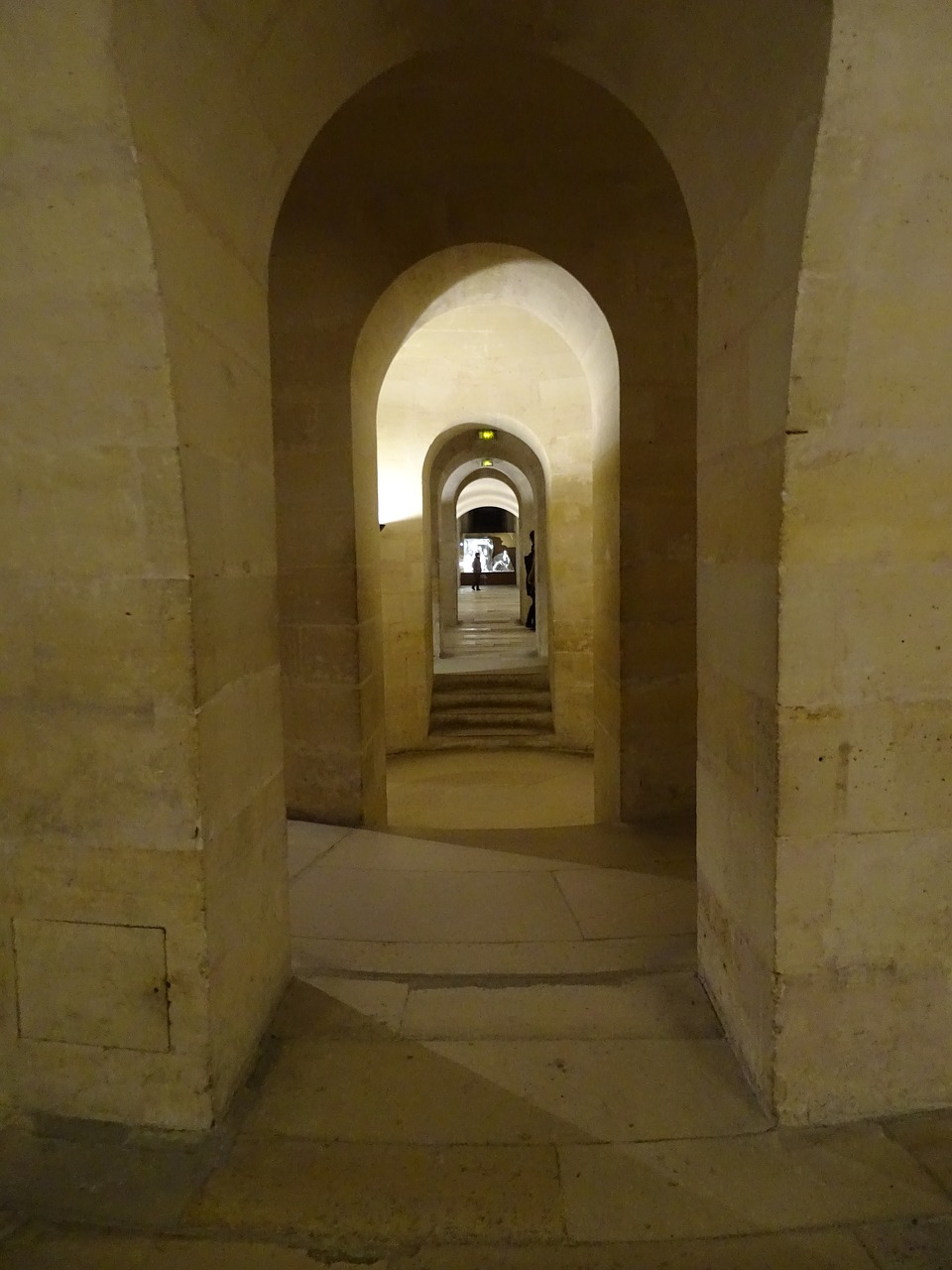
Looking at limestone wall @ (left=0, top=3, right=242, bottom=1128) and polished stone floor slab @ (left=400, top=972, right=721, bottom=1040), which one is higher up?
limestone wall @ (left=0, top=3, right=242, bottom=1128)

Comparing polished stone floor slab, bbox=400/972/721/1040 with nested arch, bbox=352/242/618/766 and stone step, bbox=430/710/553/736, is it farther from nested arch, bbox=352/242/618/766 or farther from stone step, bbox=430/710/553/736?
stone step, bbox=430/710/553/736

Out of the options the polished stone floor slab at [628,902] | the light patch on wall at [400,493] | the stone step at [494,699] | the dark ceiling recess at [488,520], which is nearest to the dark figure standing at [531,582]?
the stone step at [494,699]

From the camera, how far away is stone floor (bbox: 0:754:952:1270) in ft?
4.86

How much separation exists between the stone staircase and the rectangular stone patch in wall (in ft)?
21.9

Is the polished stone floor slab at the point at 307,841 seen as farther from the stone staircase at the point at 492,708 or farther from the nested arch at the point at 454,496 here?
the nested arch at the point at 454,496

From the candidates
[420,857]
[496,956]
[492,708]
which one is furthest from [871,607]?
[492,708]

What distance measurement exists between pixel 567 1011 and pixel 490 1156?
58cm

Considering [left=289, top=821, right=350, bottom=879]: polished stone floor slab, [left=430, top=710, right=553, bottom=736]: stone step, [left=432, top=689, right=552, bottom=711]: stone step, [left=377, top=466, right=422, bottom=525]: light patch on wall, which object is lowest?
[left=430, top=710, right=553, bottom=736]: stone step

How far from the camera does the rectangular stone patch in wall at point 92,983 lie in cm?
177

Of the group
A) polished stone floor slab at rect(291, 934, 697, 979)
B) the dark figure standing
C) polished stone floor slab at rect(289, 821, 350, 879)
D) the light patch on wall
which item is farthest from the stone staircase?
polished stone floor slab at rect(291, 934, 697, 979)

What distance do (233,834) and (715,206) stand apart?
2183 mm

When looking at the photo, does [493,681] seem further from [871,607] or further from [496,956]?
[871,607]

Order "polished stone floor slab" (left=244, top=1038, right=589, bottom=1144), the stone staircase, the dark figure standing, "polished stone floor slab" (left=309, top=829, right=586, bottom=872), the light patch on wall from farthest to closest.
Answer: the dark figure standing → the stone staircase → the light patch on wall → "polished stone floor slab" (left=309, top=829, right=586, bottom=872) → "polished stone floor slab" (left=244, top=1038, right=589, bottom=1144)

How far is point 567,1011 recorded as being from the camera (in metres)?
2.21
